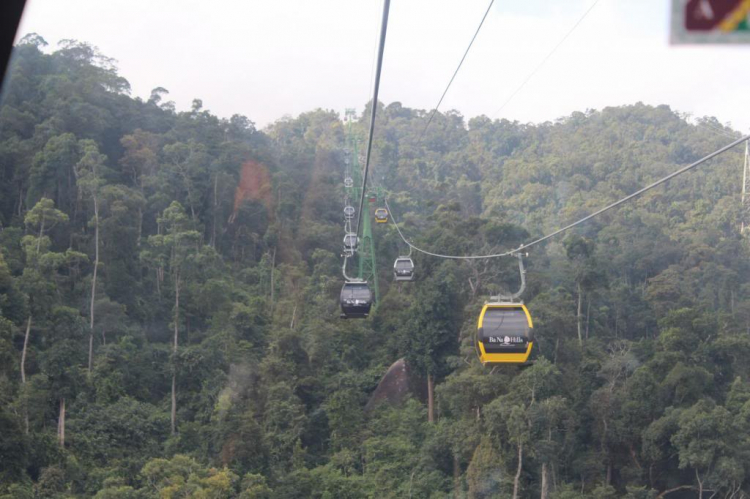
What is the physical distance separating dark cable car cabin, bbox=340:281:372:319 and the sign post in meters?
17.1

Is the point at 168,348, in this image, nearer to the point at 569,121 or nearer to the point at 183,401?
the point at 183,401

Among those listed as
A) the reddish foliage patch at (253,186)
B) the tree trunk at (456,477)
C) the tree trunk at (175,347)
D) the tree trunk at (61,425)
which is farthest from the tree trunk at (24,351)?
the reddish foliage patch at (253,186)

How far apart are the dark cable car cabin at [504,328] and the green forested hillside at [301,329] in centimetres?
1039

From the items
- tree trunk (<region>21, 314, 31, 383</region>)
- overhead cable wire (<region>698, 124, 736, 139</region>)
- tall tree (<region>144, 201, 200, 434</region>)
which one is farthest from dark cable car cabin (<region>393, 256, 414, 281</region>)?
overhead cable wire (<region>698, 124, 736, 139</region>)

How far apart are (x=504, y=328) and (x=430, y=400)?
16.4 metres

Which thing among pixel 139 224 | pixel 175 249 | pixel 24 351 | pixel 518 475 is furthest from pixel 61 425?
pixel 518 475

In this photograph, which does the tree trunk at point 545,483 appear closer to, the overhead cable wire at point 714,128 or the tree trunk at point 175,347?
the tree trunk at point 175,347

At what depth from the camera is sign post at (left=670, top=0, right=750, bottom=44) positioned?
4.15 feet

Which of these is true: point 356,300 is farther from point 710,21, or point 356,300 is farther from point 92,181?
point 710,21

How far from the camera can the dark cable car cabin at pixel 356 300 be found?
1845 centimetres

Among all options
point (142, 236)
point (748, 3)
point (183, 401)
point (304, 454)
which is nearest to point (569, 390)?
point (304, 454)

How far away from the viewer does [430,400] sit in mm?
28078

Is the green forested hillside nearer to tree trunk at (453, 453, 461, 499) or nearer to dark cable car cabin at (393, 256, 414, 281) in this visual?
tree trunk at (453, 453, 461, 499)

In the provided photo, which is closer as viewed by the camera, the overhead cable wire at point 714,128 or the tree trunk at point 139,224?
the tree trunk at point 139,224
